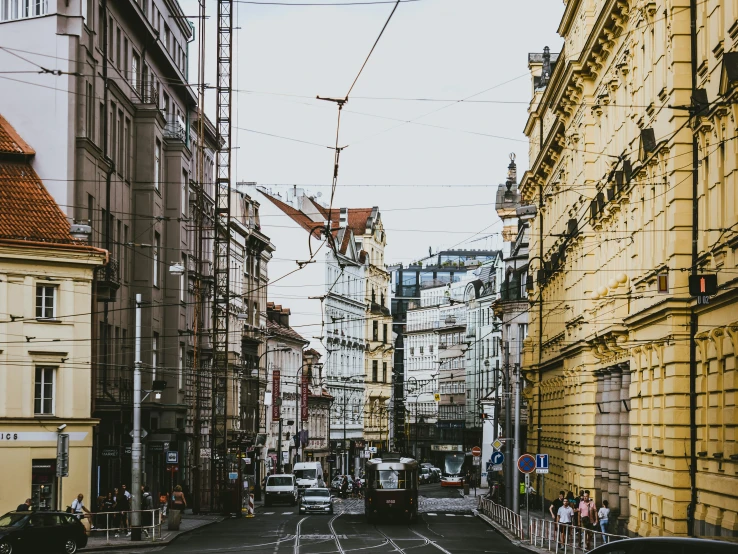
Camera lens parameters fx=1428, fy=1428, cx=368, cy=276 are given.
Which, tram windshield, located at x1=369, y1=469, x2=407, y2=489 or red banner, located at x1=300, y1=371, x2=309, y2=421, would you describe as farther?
red banner, located at x1=300, y1=371, x2=309, y2=421

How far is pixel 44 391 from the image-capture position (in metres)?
47.5

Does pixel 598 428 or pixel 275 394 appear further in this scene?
pixel 275 394

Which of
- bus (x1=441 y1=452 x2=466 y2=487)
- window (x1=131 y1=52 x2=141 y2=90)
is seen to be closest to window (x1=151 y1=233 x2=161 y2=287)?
window (x1=131 y1=52 x2=141 y2=90)

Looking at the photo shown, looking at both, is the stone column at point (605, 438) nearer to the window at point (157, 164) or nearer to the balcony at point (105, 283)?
the balcony at point (105, 283)

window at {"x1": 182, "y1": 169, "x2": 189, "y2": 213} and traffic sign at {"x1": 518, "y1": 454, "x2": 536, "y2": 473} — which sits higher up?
window at {"x1": 182, "y1": 169, "x2": 189, "y2": 213}

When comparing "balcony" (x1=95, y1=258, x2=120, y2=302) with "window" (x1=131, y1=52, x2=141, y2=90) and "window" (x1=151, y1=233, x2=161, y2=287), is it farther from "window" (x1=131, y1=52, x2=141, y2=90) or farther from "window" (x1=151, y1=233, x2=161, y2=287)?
"window" (x1=131, y1=52, x2=141, y2=90)

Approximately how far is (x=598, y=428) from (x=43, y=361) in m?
19.4

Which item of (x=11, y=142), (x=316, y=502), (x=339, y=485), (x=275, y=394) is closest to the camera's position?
(x=11, y=142)

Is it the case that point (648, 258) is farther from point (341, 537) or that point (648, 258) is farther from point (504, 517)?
point (504, 517)

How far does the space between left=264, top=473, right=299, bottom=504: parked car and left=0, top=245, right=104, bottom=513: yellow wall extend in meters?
32.9

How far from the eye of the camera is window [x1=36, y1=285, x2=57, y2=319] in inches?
1864

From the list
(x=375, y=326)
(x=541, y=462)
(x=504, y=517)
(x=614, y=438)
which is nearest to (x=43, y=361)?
(x=541, y=462)

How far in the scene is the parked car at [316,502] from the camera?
68938 mm

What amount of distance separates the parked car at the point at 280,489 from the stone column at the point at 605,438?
34.0m
